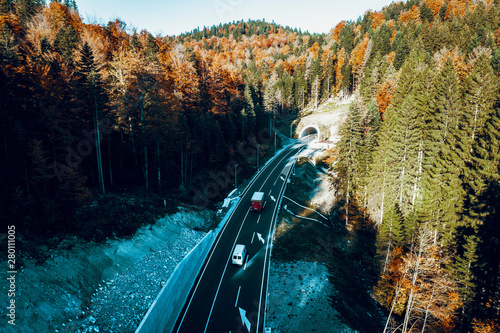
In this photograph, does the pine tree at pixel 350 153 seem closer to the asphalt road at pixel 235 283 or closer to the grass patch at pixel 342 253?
the grass patch at pixel 342 253

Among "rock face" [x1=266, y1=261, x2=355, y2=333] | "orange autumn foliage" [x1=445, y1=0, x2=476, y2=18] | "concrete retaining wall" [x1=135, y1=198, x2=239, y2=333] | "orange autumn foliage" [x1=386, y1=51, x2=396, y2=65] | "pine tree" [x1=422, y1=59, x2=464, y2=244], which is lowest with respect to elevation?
"rock face" [x1=266, y1=261, x2=355, y2=333]

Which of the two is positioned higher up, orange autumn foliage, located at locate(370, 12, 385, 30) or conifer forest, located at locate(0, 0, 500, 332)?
orange autumn foliage, located at locate(370, 12, 385, 30)

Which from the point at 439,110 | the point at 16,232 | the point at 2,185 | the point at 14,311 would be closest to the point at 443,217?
the point at 439,110

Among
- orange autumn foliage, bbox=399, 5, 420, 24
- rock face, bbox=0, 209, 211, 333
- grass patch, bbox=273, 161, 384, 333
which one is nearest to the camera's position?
rock face, bbox=0, 209, 211, 333

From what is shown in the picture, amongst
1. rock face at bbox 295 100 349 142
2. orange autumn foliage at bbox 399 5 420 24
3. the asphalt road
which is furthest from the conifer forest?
orange autumn foliage at bbox 399 5 420 24

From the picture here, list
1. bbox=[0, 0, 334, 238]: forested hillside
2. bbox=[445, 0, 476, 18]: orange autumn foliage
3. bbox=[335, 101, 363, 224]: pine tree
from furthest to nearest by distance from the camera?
bbox=[445, 0, 476, 18]: orange autumn foliage → bbox=[335, 101, 363, 224]: pine tree → bbox=[0, 0, 334, 238]: forested hillside

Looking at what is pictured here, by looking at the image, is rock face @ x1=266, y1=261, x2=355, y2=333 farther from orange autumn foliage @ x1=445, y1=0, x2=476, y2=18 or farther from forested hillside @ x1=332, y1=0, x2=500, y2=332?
orange autumn foliage @ x1=445, y1=0, x2=476, y2=18

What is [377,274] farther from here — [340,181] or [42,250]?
[42,250]
